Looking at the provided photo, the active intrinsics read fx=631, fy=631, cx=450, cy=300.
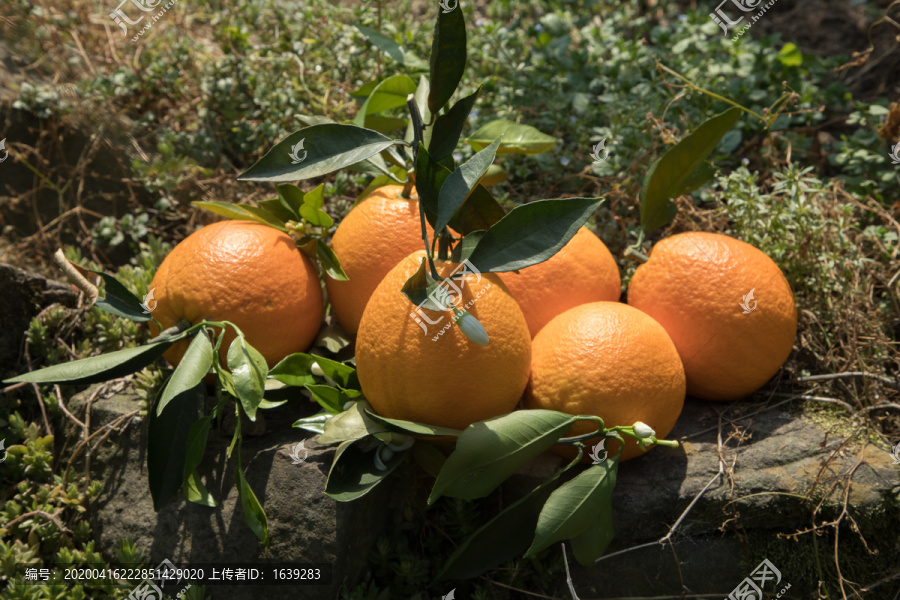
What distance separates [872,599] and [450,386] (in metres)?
1.07

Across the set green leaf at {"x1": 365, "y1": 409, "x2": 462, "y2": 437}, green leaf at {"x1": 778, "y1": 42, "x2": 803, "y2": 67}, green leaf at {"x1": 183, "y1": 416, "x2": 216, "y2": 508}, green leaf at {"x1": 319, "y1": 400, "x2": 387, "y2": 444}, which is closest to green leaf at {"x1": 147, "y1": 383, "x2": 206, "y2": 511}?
green leaf at {"x1": 183, "y1": 416, "x2": 216, "y2": 508}

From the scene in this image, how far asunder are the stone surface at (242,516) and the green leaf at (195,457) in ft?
0.24

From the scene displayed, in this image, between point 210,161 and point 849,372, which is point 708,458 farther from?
point 210,161

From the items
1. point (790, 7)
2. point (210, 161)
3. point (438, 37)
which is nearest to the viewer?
point (438, 37)

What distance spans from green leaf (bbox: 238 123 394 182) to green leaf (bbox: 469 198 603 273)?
0.28 m

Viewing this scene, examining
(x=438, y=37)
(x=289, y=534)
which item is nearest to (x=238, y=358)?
(x=289, y=534)

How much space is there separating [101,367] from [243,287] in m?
0.33

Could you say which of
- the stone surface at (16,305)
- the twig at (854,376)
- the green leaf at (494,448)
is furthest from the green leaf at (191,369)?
the twig at (854,376)

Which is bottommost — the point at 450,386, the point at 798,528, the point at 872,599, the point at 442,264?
the point at 872,599

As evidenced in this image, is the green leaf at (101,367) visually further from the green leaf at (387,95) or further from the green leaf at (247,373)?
the green leaf at (387,95)

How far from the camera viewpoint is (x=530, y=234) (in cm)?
118

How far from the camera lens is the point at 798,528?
1425 mm

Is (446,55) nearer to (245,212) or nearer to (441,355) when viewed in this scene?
(441,355)

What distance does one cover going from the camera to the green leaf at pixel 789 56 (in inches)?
97.1
